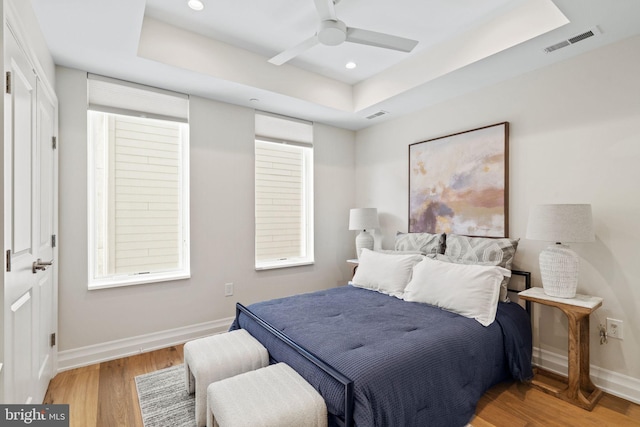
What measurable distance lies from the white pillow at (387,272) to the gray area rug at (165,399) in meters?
1.76

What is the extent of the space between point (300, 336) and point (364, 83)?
2.92 metres

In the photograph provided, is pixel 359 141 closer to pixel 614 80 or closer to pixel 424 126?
pixel 424 126

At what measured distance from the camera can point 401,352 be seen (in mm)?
1738

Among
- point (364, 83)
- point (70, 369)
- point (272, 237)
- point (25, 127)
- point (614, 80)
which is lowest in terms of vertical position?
point (70, 369)

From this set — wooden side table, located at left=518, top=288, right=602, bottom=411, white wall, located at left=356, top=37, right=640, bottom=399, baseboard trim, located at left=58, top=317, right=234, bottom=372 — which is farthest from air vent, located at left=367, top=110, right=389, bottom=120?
baseboard trim, located at left=58, top=317, right=234, bottom=372

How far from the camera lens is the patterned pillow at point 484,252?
8.86 ft

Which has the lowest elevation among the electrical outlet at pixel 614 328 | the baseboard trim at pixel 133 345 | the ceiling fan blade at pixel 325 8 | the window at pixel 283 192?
the baseboard trim at pixel 133 345

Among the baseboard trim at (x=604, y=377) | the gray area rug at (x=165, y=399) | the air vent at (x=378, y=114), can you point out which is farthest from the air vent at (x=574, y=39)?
the gray area rug at (x=165, y=399)

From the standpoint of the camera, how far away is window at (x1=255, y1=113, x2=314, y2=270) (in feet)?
12.7

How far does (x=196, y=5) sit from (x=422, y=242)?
2.90 meters

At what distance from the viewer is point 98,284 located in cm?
288

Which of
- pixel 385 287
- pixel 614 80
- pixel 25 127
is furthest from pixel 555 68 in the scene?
pixel 25 127

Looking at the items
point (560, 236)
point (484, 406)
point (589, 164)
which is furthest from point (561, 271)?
point (484, 406)

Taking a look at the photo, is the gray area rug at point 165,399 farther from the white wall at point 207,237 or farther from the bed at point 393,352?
the white wall at point 207,237
